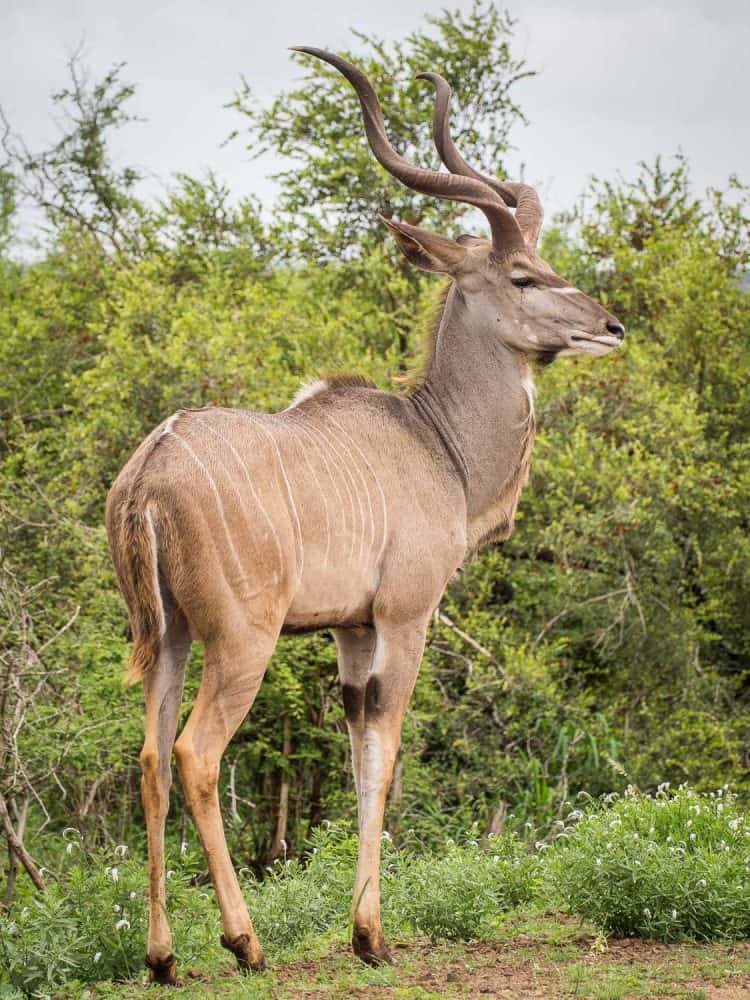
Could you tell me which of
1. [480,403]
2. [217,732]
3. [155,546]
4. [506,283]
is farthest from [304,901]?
[506,283]

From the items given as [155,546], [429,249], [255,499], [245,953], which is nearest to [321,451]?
[255,499]

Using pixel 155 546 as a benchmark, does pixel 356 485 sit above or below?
above

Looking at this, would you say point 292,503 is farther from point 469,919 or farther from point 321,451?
point 469,919

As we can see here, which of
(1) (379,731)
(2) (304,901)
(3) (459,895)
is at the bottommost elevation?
(2) (304,901)

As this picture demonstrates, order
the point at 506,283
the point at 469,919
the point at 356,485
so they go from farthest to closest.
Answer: the point at 506,283
the point at 469,919
the point at 356,485

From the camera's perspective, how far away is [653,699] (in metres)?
9.83

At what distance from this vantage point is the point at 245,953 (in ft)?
13.3

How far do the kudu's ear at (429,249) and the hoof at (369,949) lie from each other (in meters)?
2.30

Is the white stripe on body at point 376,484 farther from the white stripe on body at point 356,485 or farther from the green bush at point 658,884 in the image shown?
the green bush at point 658,884

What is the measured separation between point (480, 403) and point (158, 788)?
6.07 ft

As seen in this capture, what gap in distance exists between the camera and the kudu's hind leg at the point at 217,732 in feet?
12.7

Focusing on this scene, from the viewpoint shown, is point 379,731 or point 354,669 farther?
point 354,669

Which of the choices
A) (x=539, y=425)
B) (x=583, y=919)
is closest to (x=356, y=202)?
(x=539, y=425)

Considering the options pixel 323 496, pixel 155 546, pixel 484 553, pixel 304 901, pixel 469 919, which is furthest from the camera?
pixel 484 553
